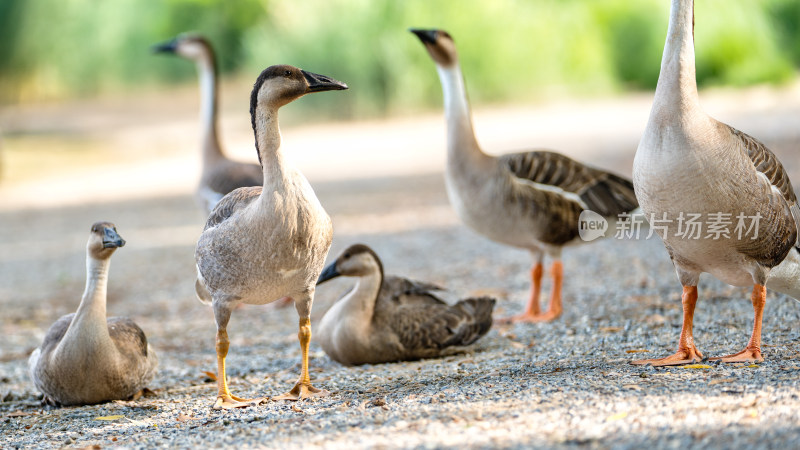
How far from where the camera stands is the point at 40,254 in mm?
12477

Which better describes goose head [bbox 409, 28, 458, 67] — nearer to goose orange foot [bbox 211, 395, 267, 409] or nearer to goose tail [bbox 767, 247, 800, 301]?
goose tail [bbox 767, 247, 800, 301]

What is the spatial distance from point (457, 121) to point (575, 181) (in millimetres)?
1080

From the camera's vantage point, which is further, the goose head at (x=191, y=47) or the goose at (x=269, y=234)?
the goose head at (x=191, y=47)

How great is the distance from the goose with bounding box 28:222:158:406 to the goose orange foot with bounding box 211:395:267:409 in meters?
0.83

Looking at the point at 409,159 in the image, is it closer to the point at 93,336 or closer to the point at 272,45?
the point at 272,45

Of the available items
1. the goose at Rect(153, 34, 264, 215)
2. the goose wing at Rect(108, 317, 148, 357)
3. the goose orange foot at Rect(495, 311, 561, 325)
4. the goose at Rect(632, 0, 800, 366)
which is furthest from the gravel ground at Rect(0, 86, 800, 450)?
the goose at Rect(153, 34, 264, 215)

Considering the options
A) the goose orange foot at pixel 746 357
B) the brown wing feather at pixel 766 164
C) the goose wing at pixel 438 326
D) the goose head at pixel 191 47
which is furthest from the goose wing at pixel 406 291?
the goose head at pixel 191 47

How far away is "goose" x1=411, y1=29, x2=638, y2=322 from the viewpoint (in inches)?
291

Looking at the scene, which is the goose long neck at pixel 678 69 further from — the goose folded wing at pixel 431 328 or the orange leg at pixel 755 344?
the goose folded wing at pixel 431 328

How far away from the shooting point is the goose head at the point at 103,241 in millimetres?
5773

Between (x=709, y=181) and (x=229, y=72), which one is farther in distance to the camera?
(x=229, y=72)

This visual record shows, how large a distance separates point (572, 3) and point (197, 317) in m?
23.7

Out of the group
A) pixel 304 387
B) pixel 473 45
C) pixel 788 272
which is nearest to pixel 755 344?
pixel 788 272

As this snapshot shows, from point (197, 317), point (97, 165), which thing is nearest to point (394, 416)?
point (197, 317)
